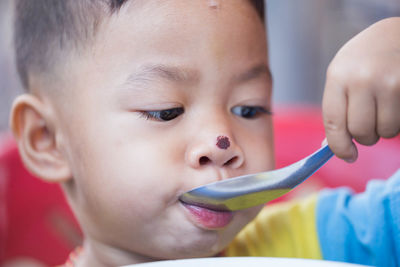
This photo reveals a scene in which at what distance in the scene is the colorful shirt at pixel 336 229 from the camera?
60 centimetres

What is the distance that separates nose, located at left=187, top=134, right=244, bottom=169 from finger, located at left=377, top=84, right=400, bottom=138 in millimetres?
144

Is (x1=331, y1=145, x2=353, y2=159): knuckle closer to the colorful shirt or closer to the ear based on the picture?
the colorful shirt

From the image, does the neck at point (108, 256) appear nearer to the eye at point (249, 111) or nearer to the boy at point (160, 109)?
the boy at point (160, 109)

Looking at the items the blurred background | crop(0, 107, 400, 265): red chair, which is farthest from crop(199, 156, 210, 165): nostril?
the blurred background

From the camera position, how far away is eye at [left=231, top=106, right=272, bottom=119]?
0.54 m

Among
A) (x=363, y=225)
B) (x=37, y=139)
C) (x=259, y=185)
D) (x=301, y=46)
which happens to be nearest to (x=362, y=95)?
(x=259, y=185)

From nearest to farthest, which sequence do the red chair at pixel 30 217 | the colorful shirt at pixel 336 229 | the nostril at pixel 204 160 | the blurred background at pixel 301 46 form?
the nostril at pixel 204 160, the colorful shirt at pixel 336 229, the red chair at pixel 30 217, the blurred background at pixel 301 46

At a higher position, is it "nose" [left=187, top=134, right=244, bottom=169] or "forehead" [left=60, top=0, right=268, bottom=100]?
"forehead" [left=60, top=0, right=268, bottom=100]

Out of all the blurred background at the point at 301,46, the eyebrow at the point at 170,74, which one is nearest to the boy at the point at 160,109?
the eyebrow at the point at 170,74

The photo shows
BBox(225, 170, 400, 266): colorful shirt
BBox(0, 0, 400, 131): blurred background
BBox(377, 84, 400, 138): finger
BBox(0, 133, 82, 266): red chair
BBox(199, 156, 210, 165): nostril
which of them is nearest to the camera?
BBox(377, 84, 400, 138): finger

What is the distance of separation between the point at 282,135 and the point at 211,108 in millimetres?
572

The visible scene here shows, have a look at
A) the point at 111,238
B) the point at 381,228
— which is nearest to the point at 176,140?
the point at 111,238

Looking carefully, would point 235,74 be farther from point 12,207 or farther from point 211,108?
point 12,207

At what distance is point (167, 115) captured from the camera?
515 mm
